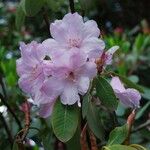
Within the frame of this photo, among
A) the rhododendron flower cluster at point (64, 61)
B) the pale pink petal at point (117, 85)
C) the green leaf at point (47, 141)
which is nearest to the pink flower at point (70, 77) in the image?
the rhododendron flower cluster at point (64, 61)

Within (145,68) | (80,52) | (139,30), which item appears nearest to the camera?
(80,52)

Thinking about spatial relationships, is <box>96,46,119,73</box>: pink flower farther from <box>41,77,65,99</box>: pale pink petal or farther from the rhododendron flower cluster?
<box>41,77,65,99</box>: pale pink petal

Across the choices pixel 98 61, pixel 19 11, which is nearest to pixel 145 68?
pixel 19 11

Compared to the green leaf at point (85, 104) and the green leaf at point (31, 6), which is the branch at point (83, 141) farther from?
the green leaf at point (31, 6)

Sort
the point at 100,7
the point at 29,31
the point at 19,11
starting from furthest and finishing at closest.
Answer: the point at 100,7, the point at 29,31, the point at 19,11

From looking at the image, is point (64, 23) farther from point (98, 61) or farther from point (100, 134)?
point (100, 134)
